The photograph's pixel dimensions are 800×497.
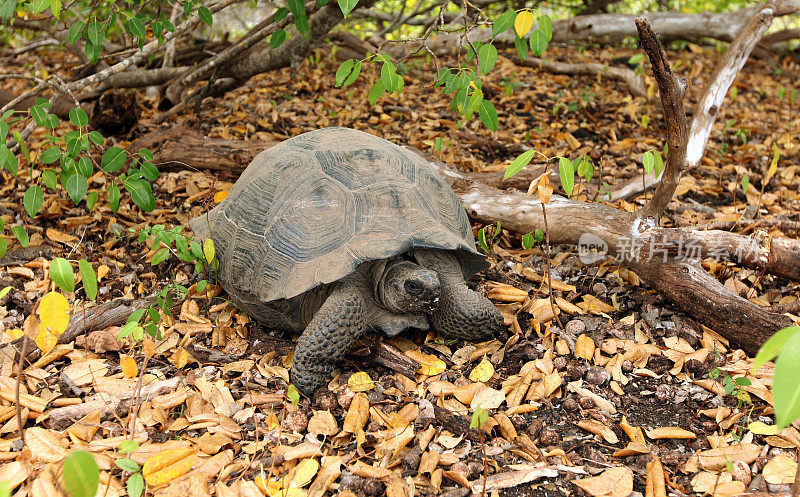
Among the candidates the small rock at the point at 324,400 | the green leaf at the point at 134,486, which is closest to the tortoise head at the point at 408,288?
the small rock at the point at 324,400

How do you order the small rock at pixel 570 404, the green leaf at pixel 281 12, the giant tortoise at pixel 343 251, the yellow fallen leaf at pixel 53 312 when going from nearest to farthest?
the yellow fallen leaf at pixel 53 312 → the small rock at pixel 570 404 → the giant tortoise at pixel 343 251 → the green leaf at pixel 281 12

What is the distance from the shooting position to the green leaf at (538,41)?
10.4 feet

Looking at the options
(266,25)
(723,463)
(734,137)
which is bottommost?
(723,463)

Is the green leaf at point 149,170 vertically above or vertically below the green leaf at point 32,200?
above

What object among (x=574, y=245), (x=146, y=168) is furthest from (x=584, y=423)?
(x=146, y=168)

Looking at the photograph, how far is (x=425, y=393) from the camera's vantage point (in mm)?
3018

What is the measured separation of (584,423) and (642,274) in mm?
1280

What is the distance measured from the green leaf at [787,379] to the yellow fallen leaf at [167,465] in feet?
7.05

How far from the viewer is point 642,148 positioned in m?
5.86

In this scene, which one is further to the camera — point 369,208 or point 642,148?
point 642,148

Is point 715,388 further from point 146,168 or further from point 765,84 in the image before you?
point 765,84

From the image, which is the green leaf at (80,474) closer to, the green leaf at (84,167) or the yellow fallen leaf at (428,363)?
the yellow fallen leaf at (428,363)

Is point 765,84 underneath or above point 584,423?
above

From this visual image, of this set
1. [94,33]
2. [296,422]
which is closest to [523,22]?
[296,422]
